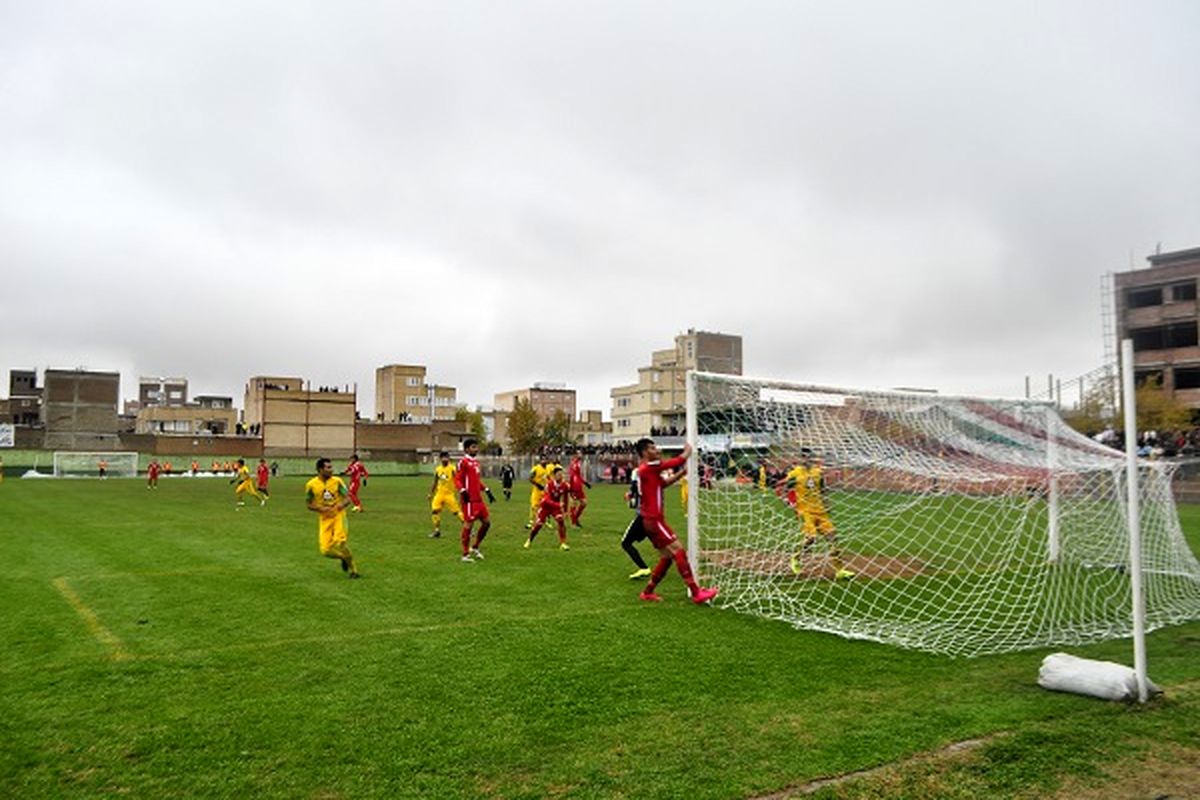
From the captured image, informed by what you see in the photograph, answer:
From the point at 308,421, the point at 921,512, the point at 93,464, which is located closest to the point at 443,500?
the point at 921,512

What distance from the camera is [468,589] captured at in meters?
11.1

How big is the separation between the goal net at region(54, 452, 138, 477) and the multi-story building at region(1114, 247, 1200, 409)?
7220cm

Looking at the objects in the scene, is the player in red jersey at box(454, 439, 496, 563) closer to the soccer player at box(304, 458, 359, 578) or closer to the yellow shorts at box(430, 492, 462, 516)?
the soccer player at box(304, 458, 359, 578)

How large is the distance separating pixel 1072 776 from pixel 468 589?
7.77 metres

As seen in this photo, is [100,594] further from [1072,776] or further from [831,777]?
[1072,776]

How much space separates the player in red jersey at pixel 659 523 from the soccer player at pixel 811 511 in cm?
248

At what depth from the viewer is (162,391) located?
125 metres

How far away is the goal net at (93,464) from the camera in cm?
6203

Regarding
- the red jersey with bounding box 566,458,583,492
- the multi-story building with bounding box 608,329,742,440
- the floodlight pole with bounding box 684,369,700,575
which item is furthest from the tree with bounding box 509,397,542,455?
the floodlight pole with bounding box 684,369,700,575

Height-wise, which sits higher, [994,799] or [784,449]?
[784,449]

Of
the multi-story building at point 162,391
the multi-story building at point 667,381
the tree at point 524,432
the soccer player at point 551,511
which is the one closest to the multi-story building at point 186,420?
the multi-story building at point 162,391

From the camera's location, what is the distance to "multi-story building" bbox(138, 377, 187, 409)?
126 metres

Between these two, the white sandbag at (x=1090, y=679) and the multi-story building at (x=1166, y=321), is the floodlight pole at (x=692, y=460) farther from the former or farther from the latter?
the multi-story building at (x=1166, y=321)

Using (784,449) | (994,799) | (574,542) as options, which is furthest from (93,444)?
(994,799)
